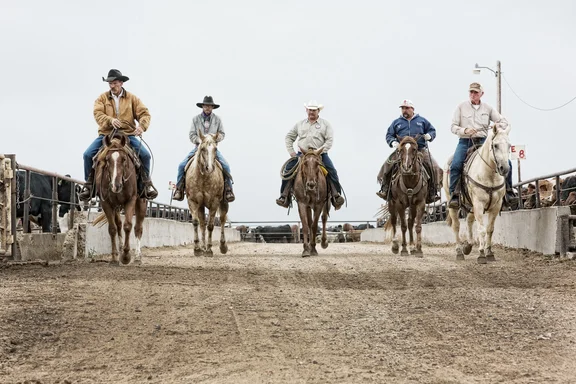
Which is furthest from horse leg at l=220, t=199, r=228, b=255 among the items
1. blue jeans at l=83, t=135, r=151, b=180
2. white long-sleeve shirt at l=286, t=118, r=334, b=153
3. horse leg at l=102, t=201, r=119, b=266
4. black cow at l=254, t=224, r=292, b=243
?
black cow at l=254, t=224, r=292, b=243

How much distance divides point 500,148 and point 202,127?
672 centimetres

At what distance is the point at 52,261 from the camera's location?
47.6 feet

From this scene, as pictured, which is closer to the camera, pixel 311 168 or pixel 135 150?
pixel 135 150

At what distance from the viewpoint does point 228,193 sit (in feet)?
58.1

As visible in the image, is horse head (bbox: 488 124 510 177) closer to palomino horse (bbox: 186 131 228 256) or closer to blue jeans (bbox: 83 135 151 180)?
palomino horse (bbox: 186 131 228 256)

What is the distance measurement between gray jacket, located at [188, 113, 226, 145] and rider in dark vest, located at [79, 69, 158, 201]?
135 inches

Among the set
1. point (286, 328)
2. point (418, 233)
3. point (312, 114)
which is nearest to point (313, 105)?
point (312, 114)

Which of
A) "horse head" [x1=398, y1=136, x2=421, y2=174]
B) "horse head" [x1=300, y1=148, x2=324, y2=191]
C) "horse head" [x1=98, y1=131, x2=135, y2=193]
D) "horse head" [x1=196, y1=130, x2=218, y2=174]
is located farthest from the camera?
"horse head" [x1=300, y1=148, x2=324, y2=191]

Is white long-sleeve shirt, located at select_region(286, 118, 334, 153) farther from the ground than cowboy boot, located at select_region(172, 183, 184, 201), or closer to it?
farther from the ground

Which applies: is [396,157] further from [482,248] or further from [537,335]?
[537,335]

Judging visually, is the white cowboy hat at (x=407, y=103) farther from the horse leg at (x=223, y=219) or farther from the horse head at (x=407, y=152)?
the horse leg at (x=223, y=219)

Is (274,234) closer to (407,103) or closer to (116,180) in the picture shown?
(407,103)

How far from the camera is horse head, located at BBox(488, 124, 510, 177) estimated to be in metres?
13.6

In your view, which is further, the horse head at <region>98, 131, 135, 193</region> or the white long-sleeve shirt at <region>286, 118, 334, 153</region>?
the white long-sleeve shirt at <region>286, 118, 334, 153</region>
